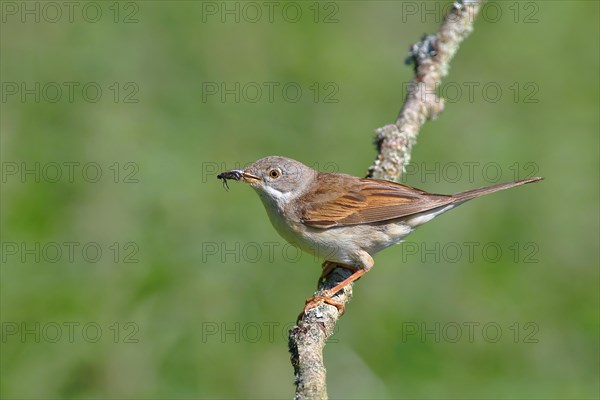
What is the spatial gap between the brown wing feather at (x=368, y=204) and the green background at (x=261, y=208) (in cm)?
166

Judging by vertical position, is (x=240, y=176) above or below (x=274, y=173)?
below

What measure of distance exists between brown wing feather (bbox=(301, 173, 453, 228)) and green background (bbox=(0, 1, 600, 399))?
1663 mm

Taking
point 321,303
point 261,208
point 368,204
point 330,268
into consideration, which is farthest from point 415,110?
point 261,208

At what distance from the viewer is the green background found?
26.5 ft

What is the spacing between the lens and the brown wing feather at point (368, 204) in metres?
6.97

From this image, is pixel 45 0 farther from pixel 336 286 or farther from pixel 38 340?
pixel 336 286

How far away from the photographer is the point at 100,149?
10.0 m

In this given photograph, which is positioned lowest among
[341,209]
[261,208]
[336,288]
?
[336,288]

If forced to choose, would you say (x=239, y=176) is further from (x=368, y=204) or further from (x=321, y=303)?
(x=321, y=303)

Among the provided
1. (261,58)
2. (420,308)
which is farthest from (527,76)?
(420,308)

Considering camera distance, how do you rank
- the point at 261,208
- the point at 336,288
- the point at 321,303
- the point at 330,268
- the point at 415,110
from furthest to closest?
the point at 261,208 < the point at 415,110 < the point at 330,268 < the point at 336,288 < the point at 321,303

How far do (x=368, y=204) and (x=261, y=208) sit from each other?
2723 mm

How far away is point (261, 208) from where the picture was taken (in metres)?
9.55

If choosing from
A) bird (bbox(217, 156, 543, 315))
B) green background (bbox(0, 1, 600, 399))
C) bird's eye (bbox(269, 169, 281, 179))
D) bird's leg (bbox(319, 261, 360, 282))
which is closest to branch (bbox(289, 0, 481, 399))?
bird's leg (bbox(319, 261, 360, 282))
